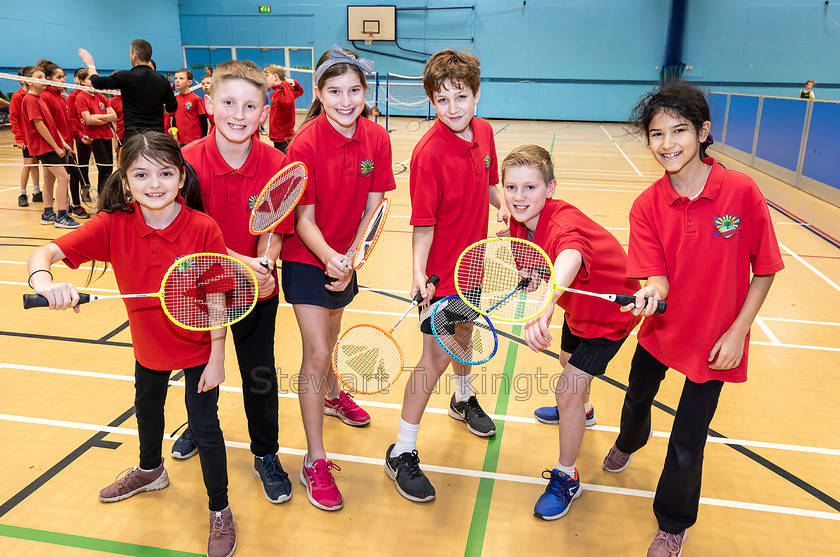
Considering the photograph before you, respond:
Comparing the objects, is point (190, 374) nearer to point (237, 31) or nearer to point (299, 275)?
point (299, 275)

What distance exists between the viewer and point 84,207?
9258 millimetres

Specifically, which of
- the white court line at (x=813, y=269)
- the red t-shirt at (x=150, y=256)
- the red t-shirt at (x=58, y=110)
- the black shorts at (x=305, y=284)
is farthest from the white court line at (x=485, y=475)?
the red t-shirt at (x=58, y=110)

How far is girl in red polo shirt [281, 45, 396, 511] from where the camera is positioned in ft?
9.02

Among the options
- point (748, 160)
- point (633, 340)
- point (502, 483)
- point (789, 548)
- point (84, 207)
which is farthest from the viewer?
point (748, 160)

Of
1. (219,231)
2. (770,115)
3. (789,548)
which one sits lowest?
(789,548)

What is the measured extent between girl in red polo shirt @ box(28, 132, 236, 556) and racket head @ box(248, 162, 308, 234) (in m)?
0.19

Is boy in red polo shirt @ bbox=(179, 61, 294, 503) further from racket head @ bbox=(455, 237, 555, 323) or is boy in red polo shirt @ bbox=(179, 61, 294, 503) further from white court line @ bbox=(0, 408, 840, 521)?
racket head @ bbox=(455, 237, 555, 323)

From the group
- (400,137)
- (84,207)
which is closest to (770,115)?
(400,137)

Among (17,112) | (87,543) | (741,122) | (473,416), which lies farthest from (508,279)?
(741,122)

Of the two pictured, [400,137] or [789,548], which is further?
[400,137]

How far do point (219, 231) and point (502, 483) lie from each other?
193 cm

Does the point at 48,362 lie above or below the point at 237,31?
below

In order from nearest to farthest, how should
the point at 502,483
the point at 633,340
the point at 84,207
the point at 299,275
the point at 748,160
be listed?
the point at 299,275 → the point at 502,483 → the point at 633,340 → the point at 84,207 → the point at 748,160

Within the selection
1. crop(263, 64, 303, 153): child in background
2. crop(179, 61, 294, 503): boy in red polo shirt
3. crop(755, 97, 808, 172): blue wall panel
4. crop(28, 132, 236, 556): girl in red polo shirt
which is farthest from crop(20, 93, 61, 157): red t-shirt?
crop(755, 97, 808, 172): blue wall panel
